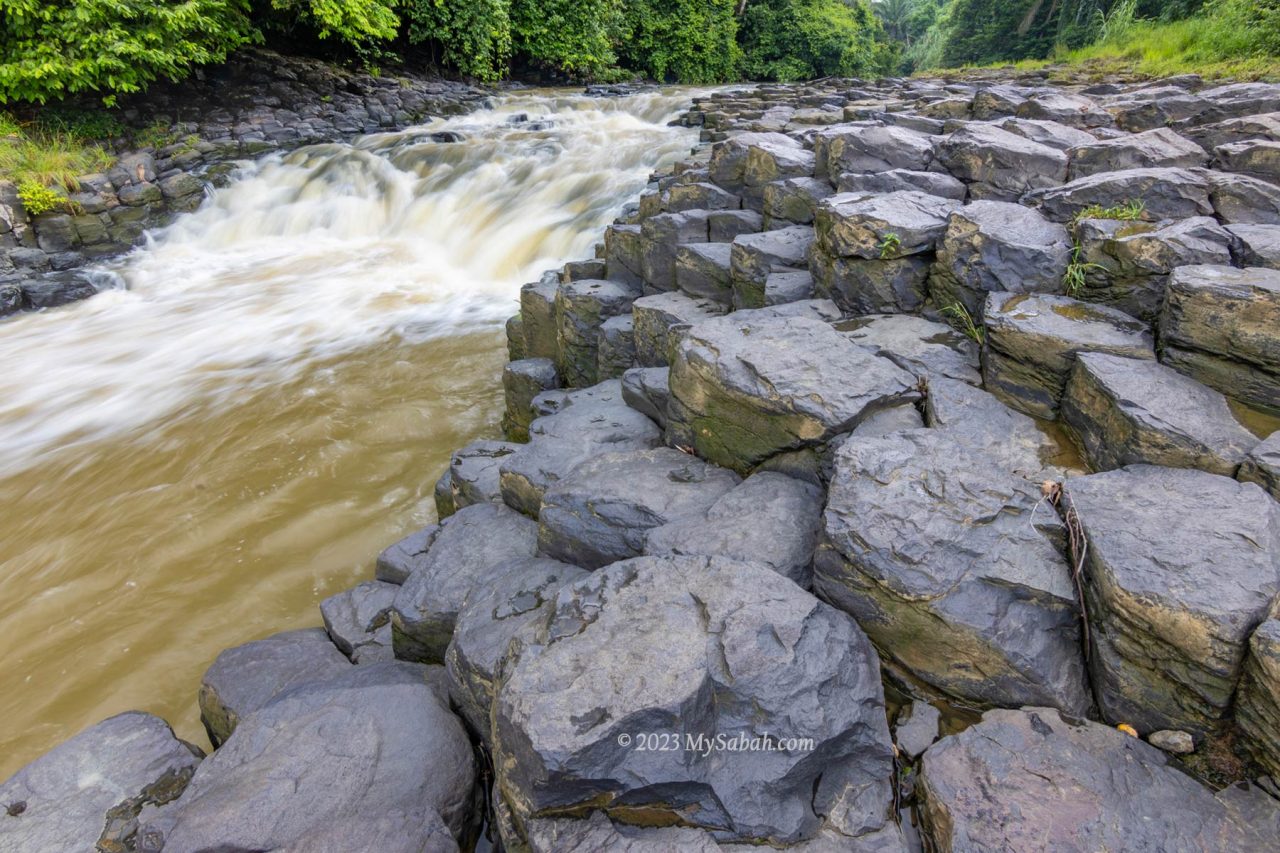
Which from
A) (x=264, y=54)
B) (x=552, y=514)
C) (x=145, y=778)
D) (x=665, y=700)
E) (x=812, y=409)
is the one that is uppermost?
(x=264, y=54)

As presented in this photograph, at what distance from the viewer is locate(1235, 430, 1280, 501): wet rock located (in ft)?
7.03

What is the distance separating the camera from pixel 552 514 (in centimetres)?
294

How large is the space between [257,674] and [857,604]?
8.63ft

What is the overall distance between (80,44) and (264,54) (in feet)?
14.4

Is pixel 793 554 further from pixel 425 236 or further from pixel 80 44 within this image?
pixel 80 44

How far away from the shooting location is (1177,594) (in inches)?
71.3

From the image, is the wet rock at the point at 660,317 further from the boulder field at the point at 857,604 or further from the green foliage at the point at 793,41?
the green foliage at the point at 793,41

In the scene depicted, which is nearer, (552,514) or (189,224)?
(552,514)

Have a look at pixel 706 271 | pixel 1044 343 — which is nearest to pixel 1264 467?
pixel 1044 343

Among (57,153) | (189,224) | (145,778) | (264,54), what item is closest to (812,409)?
(145,778)

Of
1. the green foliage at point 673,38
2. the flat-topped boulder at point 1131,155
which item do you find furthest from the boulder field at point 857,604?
the green foliage at point 673,38

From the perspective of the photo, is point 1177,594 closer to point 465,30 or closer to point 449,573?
point 449,573

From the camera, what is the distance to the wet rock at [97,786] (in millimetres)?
2268

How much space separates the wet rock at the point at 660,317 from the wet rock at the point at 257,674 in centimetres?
262
